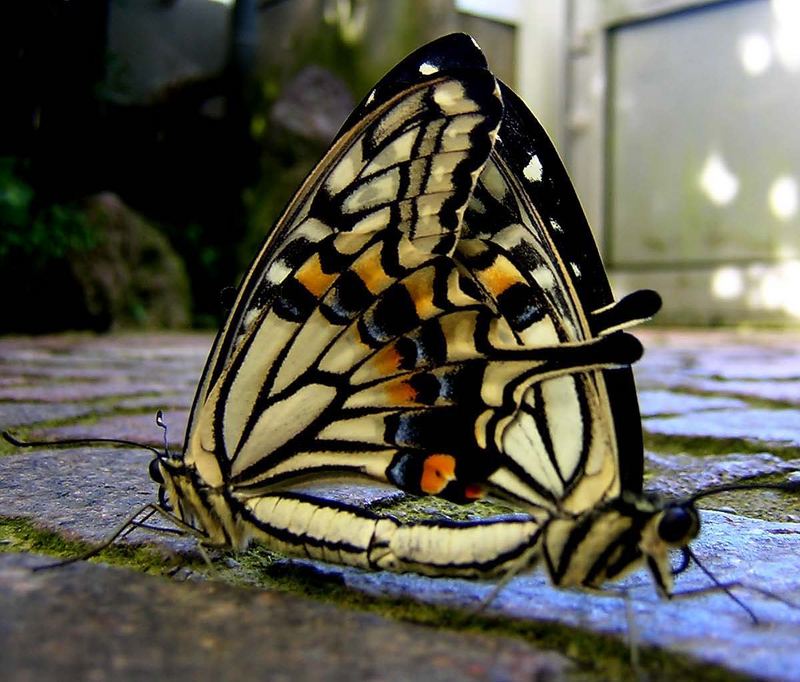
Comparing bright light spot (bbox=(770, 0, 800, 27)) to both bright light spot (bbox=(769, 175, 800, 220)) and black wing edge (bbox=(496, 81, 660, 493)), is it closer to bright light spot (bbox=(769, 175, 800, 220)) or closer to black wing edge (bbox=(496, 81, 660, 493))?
bright light spot (bbox=(769, 175, 800, 220))

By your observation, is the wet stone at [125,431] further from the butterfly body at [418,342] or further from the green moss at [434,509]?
the butterfly body at [418,342]

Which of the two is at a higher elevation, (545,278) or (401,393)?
(545,278)

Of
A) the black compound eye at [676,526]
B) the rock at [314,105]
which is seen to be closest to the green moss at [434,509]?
the black compound eye at [676,526]

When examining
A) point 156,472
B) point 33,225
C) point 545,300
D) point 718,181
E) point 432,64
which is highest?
point 718,181

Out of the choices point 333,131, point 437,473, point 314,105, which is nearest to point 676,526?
point 437,473

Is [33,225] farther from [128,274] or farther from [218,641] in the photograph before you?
[218,641]
